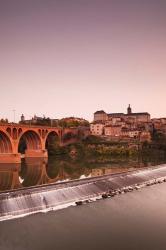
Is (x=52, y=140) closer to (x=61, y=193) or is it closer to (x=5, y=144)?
(x=5, y=144)

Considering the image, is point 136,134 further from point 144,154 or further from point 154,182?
point 154,182

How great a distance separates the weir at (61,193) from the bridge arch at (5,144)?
116 feet

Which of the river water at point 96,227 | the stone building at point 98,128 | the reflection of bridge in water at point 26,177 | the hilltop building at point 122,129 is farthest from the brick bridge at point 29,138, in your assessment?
the river water at point 96,227

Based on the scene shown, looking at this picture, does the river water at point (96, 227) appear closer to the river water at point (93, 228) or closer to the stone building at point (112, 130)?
the river water at point (93, 228)

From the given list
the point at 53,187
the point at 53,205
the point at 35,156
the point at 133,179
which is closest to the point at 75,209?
the point at 53,205

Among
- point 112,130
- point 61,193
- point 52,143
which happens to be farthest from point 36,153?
point 61,193

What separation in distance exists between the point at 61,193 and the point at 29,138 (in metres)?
57.9

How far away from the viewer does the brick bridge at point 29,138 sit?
229 feet

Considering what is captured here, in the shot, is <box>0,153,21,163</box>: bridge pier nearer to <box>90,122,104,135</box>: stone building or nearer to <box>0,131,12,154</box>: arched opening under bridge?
<box>0,131,12,154</box>: arched opening under bridge

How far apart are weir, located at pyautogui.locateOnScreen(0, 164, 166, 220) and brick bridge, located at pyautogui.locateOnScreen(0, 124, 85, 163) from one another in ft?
114

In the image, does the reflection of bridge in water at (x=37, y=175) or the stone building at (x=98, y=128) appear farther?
the stone building at (x=98, y=128)

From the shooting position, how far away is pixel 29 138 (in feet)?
289

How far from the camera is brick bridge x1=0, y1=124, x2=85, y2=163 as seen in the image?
229ft

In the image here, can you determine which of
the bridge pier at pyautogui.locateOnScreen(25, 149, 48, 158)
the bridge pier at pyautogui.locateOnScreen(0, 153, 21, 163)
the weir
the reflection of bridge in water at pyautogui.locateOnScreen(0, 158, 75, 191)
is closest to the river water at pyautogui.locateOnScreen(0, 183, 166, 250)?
the weir
